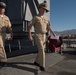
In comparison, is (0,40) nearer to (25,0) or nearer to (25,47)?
(25,47)

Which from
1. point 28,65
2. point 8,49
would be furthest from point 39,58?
point 8,49

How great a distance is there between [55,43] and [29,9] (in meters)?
2.32

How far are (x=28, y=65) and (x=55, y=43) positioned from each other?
15.9 ft

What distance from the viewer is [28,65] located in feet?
23.5

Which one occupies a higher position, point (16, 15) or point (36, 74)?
point (16, 15)

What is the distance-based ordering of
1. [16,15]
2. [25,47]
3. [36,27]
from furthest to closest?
[16,15], [25,47], [36,27]

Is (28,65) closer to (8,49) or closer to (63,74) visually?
(63,74)

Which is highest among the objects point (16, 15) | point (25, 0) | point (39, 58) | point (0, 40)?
point (25, 0)

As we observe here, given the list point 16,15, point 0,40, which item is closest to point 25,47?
point 16,15

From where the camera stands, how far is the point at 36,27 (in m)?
6.85

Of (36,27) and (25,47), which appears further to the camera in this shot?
(25,47)

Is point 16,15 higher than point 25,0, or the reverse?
point 25,0

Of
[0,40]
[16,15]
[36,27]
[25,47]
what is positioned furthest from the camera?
[16,15]

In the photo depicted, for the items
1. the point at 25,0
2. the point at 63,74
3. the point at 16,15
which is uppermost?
the point at 25,0
